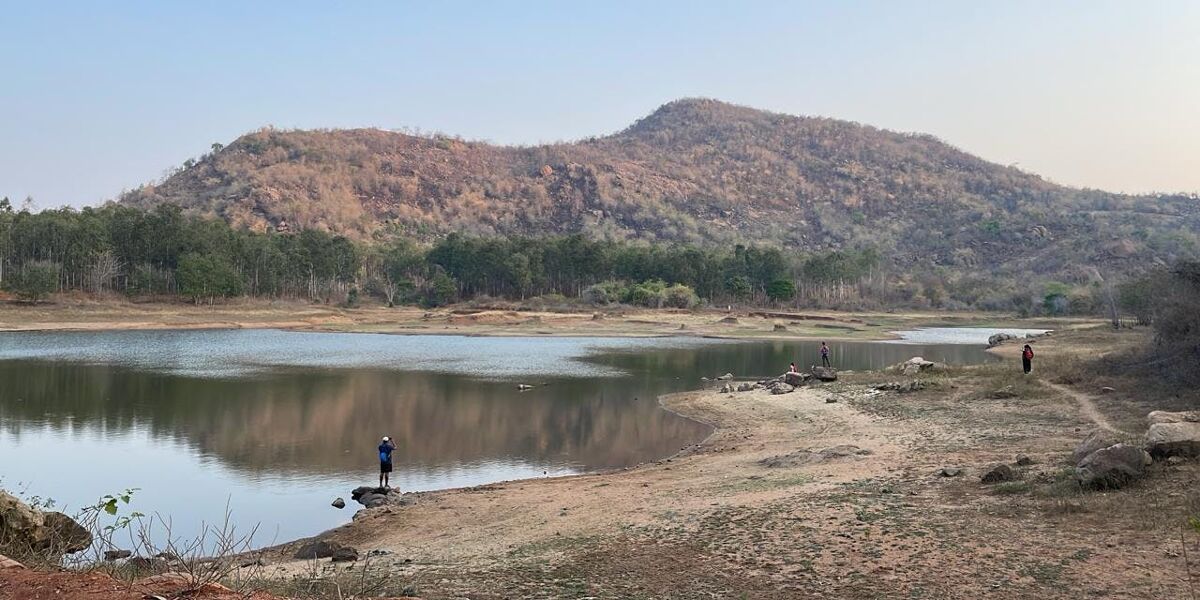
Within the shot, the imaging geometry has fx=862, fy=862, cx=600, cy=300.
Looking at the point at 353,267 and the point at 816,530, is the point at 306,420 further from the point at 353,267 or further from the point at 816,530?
the point at 353,267

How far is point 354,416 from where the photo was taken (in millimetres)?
28547

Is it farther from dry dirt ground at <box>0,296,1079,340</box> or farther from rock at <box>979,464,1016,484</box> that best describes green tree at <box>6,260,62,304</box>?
rock at <box>979,464,1016,484</box>

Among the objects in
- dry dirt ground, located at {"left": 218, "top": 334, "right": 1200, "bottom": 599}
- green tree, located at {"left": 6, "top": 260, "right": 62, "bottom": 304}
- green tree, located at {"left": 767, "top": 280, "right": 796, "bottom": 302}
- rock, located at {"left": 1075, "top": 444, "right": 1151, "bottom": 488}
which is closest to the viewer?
dry dirt ground, located at {"left": 218, "top": 334, "right": 1200, "bottom": 599}

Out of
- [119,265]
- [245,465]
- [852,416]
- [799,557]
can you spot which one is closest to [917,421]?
[852,416]

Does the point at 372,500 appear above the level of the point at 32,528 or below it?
below

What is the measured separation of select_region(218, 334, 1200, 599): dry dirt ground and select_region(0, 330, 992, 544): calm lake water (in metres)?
3.03

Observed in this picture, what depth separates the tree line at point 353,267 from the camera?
279 feet

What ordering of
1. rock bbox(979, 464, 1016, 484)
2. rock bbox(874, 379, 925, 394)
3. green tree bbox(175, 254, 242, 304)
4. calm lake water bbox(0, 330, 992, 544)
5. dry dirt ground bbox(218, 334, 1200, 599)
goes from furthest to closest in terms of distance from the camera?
green tree bbox(175, 254, 242, 304) < rock bbox(874, 379, 925, 394) < calm lake water bbox(0, 330, 992, 544) < rock bbox(979, 464, 1016, 484) < dry dirt ground bbox(218, 334, 1200, 599)

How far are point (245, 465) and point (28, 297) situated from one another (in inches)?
2749

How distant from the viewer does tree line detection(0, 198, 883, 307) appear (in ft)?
279

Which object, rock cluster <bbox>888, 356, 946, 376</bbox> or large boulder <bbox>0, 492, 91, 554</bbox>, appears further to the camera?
rock cluster <bbox>888, 356, 946, 376</bbox>

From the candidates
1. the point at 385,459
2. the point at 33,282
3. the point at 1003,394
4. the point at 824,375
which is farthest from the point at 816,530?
the point at 33,282

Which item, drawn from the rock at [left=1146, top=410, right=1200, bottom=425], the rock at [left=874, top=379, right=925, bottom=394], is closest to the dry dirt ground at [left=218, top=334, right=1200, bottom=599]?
the rock at [left=1146, top=410, right=1200, bottom=425]

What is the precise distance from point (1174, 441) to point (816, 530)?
589 cm
